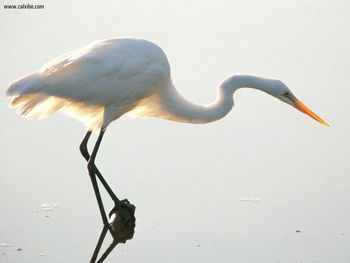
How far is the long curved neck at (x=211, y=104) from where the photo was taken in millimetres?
7289

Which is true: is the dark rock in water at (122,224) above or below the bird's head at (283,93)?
below

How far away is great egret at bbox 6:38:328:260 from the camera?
6820 millimetres

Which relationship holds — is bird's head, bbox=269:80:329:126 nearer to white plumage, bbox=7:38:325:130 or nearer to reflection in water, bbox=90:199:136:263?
white plumage, bbox=7:38:325:130

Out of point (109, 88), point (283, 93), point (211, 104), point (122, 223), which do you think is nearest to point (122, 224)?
point (122, 223)

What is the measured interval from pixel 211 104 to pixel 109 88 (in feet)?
3.02

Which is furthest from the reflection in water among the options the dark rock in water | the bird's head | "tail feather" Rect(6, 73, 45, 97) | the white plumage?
the bird's head

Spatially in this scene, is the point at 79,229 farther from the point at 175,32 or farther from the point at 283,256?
the point at 175,32

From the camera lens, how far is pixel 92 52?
6.95m

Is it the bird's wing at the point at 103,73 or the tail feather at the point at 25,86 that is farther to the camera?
the bird's wing at the point at 103,73

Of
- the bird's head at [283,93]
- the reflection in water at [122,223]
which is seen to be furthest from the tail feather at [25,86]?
the bird's head at [283,93]

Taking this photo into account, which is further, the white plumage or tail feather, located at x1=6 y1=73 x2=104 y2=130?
the white plumage

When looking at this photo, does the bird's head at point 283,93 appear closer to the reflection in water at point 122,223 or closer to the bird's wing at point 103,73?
the bird's wing at point 103,73

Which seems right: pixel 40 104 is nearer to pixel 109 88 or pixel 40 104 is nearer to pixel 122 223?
pixel 109 88

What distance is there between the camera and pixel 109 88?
7004 millimetres
